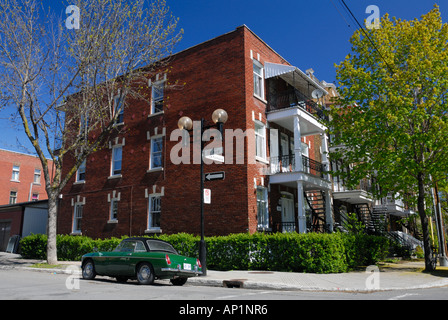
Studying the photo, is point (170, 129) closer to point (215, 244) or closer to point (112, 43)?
point (112, 43)

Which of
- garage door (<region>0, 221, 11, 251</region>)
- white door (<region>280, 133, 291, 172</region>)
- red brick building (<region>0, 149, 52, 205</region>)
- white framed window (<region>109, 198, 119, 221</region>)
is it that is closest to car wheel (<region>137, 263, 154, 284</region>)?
white door (<region>280, 133, 291, 172</region>)

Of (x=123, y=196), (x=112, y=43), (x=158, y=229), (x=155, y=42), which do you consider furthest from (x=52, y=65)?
(x=158, y=229)

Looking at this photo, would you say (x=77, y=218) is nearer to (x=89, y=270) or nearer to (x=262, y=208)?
(x=262, y=208)

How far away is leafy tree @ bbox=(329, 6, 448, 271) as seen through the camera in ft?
52.9

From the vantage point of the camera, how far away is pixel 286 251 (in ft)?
49.2

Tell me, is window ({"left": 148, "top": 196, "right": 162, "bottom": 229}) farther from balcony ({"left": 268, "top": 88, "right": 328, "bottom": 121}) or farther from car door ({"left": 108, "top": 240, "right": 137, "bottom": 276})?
car door ({"left": 108, "top": 240, "right": 137, "bottom": 276})

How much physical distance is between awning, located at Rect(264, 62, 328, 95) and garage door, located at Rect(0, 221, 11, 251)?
23.2 meters

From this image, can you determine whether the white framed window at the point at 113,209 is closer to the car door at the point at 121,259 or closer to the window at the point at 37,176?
the car door at the point at 121,259

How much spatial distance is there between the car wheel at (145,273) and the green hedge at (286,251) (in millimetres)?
5363

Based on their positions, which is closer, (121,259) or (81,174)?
(121,259)

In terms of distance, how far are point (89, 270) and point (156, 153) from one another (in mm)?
10285

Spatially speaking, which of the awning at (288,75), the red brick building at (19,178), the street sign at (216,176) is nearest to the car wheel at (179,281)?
the street sign at (216,176)

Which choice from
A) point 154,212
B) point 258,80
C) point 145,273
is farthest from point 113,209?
point 145,273

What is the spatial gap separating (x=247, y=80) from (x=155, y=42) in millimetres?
4958
